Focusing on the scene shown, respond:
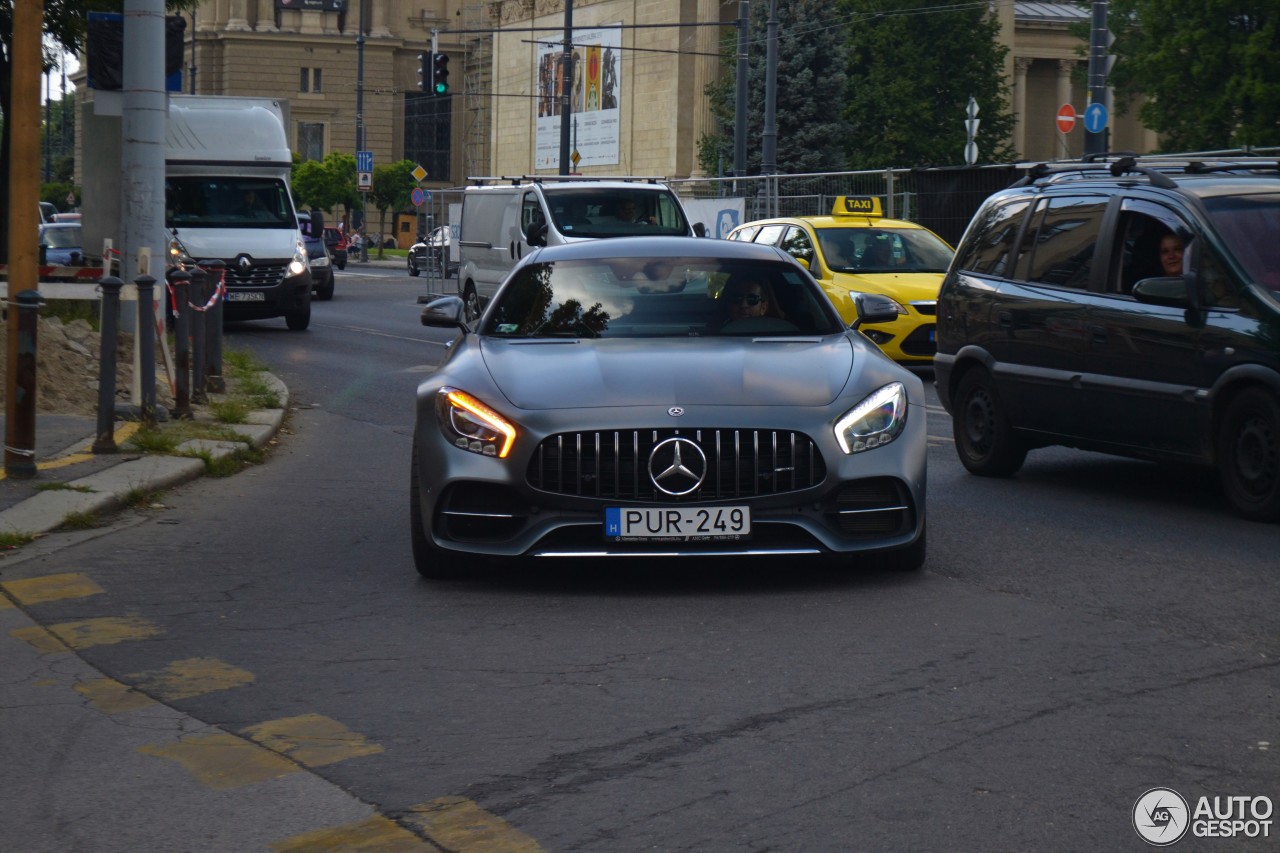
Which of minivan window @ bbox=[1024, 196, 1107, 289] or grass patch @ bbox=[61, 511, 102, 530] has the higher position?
minivan window @ bbox=[1024, 196, 1107, 289]

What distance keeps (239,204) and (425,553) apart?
20.3 meters

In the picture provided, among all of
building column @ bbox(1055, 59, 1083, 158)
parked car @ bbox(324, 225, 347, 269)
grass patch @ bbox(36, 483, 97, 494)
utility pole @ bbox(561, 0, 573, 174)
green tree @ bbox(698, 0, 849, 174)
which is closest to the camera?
grass patch @ bbox(36, 483, 97, 494)

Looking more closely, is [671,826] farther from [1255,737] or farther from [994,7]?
[994,7]

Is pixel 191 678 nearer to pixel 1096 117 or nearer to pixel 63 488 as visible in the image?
pixel 63 488

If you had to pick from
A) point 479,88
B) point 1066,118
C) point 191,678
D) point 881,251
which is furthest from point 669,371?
point 479,88

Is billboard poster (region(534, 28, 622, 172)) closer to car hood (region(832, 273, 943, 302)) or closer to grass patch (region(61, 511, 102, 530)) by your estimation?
car hood (region(832, 273, 943, 302))

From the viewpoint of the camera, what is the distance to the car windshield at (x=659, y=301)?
26.7ft

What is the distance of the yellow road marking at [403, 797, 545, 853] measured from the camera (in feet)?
13.7

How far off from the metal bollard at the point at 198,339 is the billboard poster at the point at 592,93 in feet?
196

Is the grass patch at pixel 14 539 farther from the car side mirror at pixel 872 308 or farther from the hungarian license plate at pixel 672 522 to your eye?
the car side mirror at pixel 872 308

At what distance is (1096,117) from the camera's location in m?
26.5

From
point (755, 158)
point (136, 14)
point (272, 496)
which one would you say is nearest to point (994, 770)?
point (272, 496)

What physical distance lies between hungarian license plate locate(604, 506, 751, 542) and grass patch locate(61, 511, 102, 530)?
3.25 metres

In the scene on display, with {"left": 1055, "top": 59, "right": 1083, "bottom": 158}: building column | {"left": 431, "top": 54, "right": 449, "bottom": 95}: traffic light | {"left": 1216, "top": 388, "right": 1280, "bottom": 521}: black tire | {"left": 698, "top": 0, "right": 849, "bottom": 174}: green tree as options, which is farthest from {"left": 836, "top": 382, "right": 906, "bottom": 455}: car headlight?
{"left": 1055, "top": 59, "right": 1083, "bottom": 158}: building column
